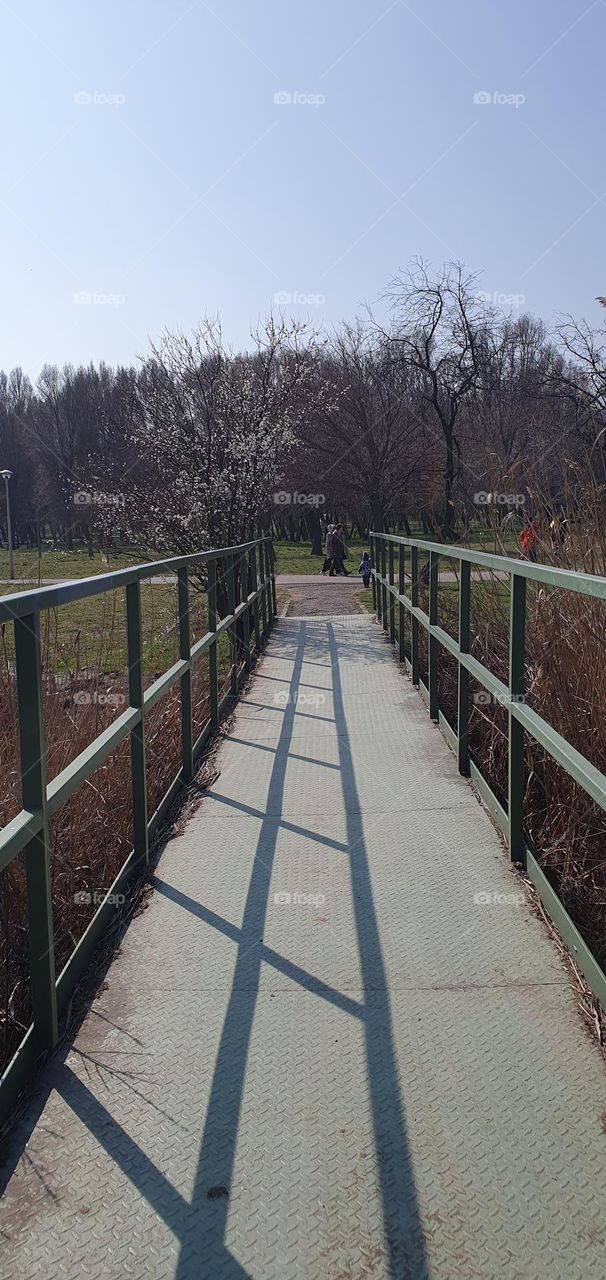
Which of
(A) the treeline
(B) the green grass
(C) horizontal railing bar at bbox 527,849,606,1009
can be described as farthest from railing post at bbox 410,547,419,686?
(B) the green grass

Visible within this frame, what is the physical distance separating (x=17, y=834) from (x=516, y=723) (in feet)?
6.70

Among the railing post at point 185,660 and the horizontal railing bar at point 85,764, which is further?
the railing post at point 185,660

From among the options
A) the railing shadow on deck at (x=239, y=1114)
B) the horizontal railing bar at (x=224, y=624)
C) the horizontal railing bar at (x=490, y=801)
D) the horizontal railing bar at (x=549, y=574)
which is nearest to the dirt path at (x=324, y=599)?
the horizontal railing bar at (x=224, y=624)

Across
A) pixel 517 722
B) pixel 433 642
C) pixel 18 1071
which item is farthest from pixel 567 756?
pixel 433 642

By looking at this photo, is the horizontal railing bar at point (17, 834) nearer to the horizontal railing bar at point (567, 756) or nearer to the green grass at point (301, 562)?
the horizontal railing bar at point (567, 756)

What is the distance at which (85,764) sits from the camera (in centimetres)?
312

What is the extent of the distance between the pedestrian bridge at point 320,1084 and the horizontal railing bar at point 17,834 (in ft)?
0.08

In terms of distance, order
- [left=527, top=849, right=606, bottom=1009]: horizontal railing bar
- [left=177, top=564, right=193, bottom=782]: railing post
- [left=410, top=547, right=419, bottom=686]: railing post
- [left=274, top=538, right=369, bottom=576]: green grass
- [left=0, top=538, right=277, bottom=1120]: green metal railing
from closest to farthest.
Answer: [left=0, top=538, right=277, bottom=1120]: green metal railing, [left=527, top=849, right=606, bottom=1009]: horizontal railing bar, [left=177, top=564, right=193, bottom=782]: railing post, [left=410, top=547, right=419, bottom=686]: railing post, [left=274, top=538, right=369, bottom=576]: green grass

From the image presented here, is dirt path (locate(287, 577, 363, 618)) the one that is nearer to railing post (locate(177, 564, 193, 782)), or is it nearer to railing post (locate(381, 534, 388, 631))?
railing post (locate(381, 534, 388, 631))

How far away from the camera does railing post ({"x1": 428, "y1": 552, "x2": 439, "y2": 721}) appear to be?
6.52 m

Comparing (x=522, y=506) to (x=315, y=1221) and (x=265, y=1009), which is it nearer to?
(x=265, y=1009)

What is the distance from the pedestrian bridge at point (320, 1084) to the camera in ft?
6.54

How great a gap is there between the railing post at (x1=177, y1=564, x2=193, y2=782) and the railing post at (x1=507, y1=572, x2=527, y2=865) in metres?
1.92

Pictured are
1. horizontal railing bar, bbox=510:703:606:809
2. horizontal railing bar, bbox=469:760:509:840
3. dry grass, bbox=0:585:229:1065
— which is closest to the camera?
horizontal railing bar, bbox=510:703:606:809
